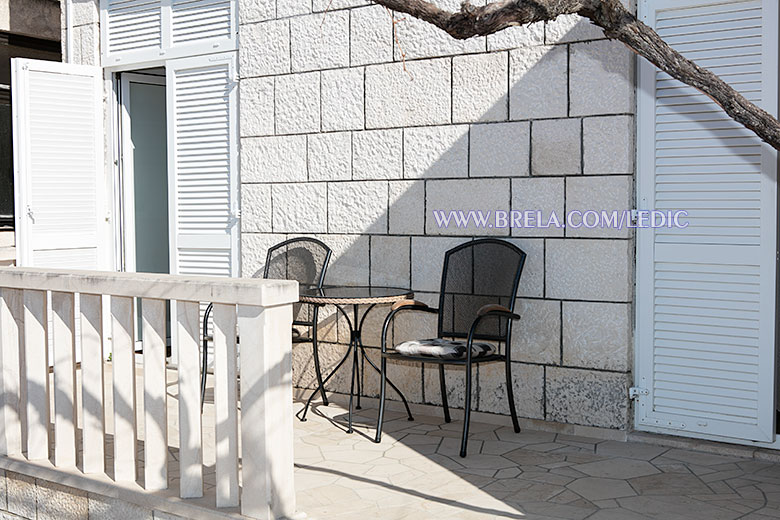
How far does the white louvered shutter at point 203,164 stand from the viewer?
232 inches

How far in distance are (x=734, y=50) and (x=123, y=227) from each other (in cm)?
464

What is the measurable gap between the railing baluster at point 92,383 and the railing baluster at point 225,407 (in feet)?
2.33

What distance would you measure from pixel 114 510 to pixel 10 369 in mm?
935

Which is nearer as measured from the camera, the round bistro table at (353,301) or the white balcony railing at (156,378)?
the white balcony railing at (156,378)

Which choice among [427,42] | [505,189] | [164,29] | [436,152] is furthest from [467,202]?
[164,29]

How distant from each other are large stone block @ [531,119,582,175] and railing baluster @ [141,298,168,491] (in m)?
2.26

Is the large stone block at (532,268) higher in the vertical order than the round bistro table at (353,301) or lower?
higher

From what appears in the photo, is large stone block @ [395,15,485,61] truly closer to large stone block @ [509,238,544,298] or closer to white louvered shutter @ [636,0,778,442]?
white louvered shutter @ [636,0,778,442]

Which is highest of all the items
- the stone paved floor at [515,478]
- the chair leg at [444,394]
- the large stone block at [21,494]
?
the chair leg at [444,394]

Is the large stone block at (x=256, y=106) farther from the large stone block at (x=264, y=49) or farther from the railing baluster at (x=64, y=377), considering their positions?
the railing baluster at (x=64, y=377)

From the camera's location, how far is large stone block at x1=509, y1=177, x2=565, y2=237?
4.57m

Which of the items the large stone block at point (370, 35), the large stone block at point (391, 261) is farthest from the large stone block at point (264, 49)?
the large stone block at point (391, 261)

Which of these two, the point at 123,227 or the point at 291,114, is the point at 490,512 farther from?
the point at 123,227

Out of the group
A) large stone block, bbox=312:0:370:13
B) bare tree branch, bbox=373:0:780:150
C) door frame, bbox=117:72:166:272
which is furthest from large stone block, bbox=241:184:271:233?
bare tree branch, bbox=373:0:780:150
